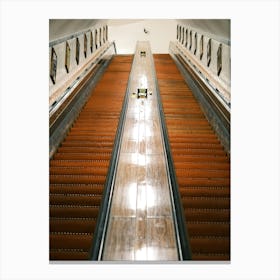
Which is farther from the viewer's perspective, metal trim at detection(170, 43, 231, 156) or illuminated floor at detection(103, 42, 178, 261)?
metal trim at detection(170, 43, 231, 156)

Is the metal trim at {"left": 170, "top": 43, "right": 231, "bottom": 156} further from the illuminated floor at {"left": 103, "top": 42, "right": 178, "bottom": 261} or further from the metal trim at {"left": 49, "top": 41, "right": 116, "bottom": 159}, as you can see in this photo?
the metal trim at {"left": 49, "top": 41, "right": 116, "bottom": 159}

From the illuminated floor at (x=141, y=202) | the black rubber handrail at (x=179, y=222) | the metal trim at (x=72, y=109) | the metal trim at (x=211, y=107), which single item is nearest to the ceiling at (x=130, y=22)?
the metal trim at (x=211, y=107)

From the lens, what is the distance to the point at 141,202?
5051 millimetres

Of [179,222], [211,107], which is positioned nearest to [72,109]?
[211,107]

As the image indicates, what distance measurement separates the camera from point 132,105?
9312 millimetres

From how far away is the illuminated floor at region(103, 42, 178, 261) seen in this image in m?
4.21

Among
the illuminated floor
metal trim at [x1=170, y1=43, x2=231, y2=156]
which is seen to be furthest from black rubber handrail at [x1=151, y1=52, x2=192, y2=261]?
metal trim at [x1=170, y1=43, x2=231, y2=156]

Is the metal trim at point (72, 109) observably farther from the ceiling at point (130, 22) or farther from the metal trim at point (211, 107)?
the metal trim at point (211, 107)

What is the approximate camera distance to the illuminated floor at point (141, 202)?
4.21 m

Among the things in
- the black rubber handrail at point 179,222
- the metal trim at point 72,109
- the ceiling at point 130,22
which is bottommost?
the black rubber handrail at point 179,222

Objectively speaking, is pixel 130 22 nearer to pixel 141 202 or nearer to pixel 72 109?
pixel 72 109
